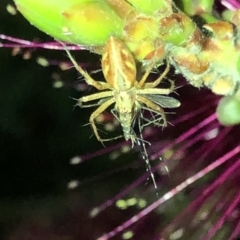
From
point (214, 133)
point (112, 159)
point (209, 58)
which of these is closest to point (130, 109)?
point (209, 58)

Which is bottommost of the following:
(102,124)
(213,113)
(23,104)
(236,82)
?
(236,82)

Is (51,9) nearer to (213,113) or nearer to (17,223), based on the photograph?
(213,113)

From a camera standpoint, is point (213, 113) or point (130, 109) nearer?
point (130, 109)

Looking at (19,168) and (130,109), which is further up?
(19,168)

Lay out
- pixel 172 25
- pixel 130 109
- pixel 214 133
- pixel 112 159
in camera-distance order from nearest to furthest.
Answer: pixel 172 25 < pixel 130 109 < pixel 214 133 < pixel 112 159

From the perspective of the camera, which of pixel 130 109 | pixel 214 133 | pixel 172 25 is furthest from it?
pixel 214 133

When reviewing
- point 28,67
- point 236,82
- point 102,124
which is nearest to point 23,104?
point 28,67

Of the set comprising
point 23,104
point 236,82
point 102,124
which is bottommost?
point 236,82

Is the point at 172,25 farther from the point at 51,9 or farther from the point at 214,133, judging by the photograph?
the point at 214,133

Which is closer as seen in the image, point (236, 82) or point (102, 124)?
point (236, 82)

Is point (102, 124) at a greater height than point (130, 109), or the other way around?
point (102, 124)
